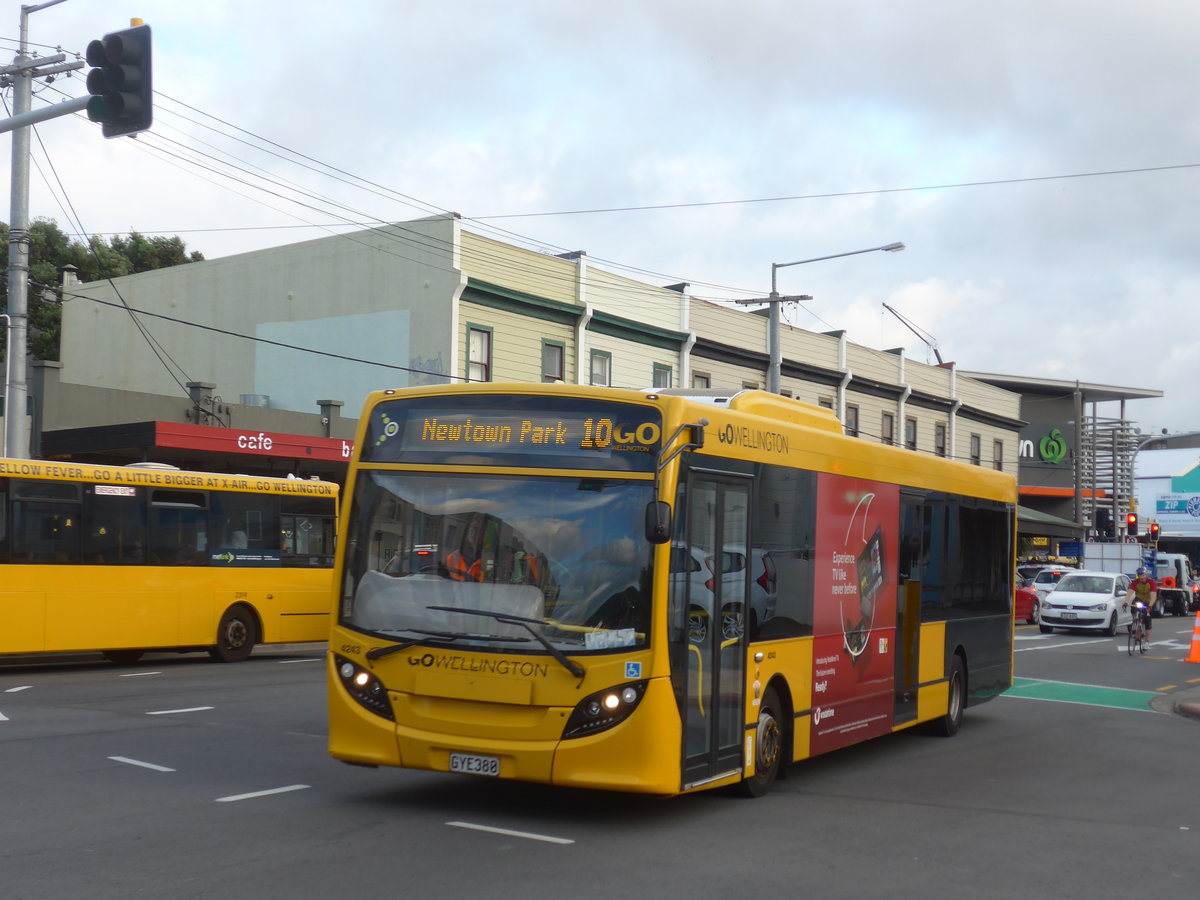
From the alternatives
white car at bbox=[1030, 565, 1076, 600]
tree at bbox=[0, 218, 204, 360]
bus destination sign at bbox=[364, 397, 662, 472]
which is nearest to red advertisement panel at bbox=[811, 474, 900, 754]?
bus destination sign at bbox=[364, 397, 662, 472]

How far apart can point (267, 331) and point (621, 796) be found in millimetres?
29554

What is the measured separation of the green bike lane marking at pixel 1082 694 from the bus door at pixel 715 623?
10.7 meters

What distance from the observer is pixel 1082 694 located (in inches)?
785

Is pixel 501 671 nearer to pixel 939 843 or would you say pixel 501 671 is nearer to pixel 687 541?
pixel 687 541

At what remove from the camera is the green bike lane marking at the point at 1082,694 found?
61.7 feet

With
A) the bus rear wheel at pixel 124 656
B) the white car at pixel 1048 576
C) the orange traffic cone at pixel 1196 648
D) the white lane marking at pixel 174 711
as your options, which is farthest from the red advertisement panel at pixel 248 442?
the white car at pixel 1048 576

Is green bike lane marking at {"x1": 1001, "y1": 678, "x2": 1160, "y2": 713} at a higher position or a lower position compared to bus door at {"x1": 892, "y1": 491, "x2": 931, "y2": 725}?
lower

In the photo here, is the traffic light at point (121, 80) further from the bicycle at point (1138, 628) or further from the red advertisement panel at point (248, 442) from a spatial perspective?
the bicycle at point (1138, 628)

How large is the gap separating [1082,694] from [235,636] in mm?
12937

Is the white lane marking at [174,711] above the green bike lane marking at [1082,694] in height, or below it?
above

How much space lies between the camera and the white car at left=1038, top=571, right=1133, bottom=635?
115 ft

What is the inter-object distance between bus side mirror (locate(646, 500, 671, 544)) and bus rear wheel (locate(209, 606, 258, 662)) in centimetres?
1391

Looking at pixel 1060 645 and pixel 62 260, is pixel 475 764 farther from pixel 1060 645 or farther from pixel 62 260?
pixel 62 260

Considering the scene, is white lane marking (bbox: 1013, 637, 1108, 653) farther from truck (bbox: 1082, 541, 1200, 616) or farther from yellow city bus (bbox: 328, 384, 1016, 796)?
yellow city bus (bbox: 328, 384, 1016, 796)
